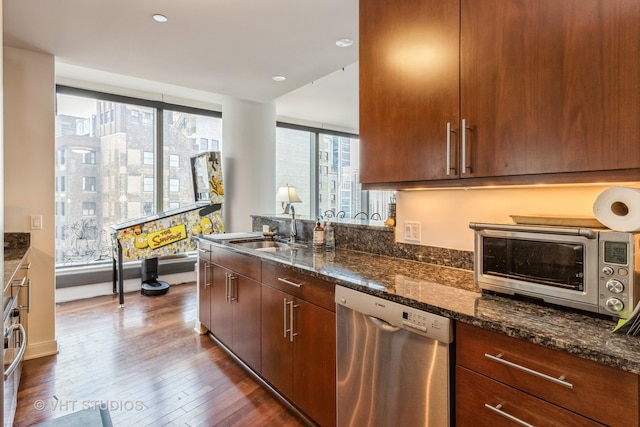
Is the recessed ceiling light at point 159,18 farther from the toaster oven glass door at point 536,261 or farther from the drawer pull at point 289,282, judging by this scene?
the toaster oven glass door at point 536,261

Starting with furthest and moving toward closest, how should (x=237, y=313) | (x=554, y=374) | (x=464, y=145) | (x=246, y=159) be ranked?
(x=246, y=159) < (x=237, y=313) < (x=464, y=145) < (x=554, y=374)

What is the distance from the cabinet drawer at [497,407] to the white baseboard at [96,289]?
14.9 ft

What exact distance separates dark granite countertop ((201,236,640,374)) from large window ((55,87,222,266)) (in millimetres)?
3515

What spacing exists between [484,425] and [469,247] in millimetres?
857

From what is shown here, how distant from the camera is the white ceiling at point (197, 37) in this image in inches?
84.0

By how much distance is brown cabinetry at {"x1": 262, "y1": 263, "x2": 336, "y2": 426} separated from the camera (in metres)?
1.70

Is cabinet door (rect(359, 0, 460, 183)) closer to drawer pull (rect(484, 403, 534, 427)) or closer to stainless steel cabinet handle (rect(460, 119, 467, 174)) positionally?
stainless steel cabinet handle (rect(460, 119, 467, 174))

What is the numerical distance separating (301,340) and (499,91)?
150 centimetres

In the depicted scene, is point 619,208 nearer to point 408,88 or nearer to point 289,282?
point 408,88

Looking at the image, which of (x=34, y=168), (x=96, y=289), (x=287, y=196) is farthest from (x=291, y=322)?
(x=96, y=289)

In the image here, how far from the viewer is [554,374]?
37.4 inches

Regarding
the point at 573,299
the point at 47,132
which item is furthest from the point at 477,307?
the point at 47,132

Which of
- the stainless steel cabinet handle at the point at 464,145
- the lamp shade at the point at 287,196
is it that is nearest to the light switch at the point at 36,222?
the lamp shade at the point at 287,196

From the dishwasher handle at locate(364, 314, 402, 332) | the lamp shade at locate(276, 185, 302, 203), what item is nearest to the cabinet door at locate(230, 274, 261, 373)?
the dishwasher handle at locate(364, 314, 402, 332)
